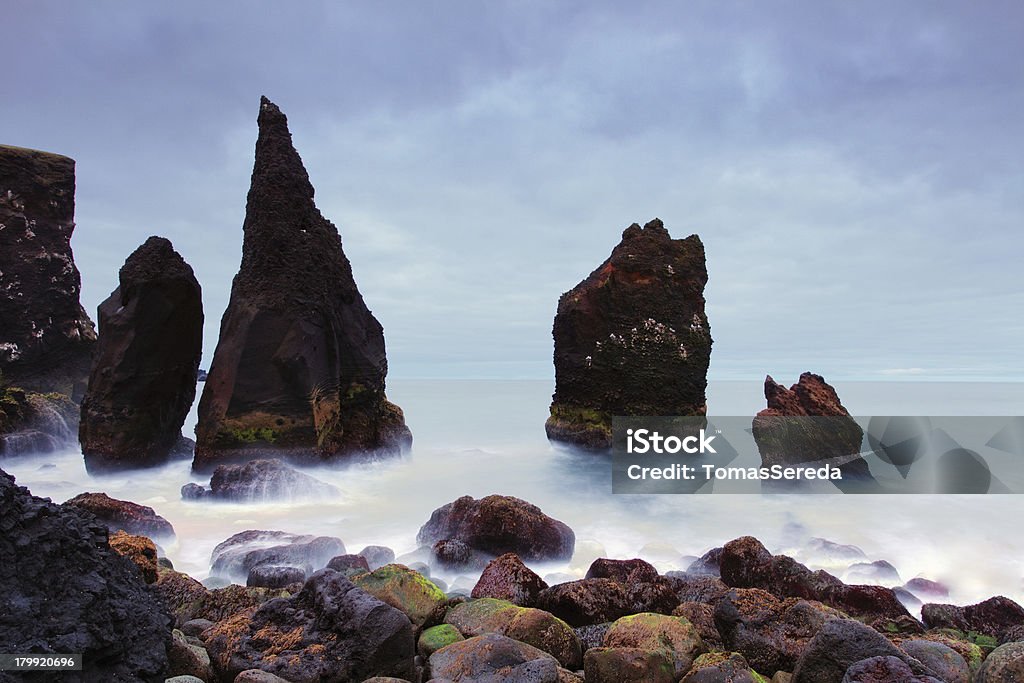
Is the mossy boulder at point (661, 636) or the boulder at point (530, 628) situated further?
the boulder at point (530, 628)

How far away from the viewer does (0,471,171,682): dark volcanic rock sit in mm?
2213

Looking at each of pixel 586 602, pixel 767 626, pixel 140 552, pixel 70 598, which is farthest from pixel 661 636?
pixel 140 552

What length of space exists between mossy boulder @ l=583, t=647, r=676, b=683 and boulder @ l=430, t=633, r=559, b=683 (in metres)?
0.26

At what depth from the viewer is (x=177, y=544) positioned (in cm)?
859

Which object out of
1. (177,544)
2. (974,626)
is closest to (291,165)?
(177,544)

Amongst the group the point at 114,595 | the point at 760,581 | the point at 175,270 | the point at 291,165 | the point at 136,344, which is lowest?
the point at 760,581

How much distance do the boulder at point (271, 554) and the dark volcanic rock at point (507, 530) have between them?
4.34 feet

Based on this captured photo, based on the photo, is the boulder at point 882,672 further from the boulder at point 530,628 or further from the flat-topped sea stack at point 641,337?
the flat-topped sea stack at point 641,337

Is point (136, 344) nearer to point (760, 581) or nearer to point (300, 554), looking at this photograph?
point (300, 554)

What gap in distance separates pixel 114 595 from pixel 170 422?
12.8m

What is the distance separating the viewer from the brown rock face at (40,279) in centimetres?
1961

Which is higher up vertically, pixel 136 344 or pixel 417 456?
pixel 136 344

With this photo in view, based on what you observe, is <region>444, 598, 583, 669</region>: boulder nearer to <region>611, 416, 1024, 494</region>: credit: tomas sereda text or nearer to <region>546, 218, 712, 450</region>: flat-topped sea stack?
<region>611, 416, 1024, 494</region>: credit: tomas sereda text

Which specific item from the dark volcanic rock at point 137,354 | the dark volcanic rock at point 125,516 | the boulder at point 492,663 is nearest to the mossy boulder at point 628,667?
the boulder at point 492,663
